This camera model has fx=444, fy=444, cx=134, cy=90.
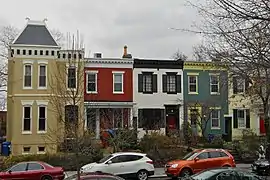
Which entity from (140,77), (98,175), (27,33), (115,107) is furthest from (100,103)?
(98,175)

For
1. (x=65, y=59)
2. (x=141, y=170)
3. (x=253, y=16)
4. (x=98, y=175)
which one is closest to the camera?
(x=253, y=16)

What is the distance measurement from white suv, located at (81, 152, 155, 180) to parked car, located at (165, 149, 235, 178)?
1.26 meters

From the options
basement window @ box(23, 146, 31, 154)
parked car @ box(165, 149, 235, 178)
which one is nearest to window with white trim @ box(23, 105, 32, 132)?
basement window @ box(23, 146, 31, 154)

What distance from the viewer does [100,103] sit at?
3762 centimetres

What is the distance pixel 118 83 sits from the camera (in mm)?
38688

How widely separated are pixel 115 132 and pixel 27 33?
10905 millimetres

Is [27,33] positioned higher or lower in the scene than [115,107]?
→ higher

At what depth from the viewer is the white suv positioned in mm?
22906

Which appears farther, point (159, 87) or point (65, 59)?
point (159, 87)

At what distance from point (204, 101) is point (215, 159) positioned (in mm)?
16239

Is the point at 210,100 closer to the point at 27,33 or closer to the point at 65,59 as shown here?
the point at 65,59

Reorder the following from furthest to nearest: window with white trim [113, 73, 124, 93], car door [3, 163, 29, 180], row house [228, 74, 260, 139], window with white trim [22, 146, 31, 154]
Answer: row house [228, 74, 260, 139] < window with white trim [113, 73, 124, 93] < window with white trim [22, 146, 31, 154] < car door [3, 163, 29, 180]

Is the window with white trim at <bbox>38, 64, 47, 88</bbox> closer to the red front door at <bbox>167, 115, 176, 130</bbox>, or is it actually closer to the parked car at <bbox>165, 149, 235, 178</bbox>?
the red front door at <bbox>167, 115, 176, 130</bbox>

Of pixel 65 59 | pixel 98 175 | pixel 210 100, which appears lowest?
pixel 98 175
